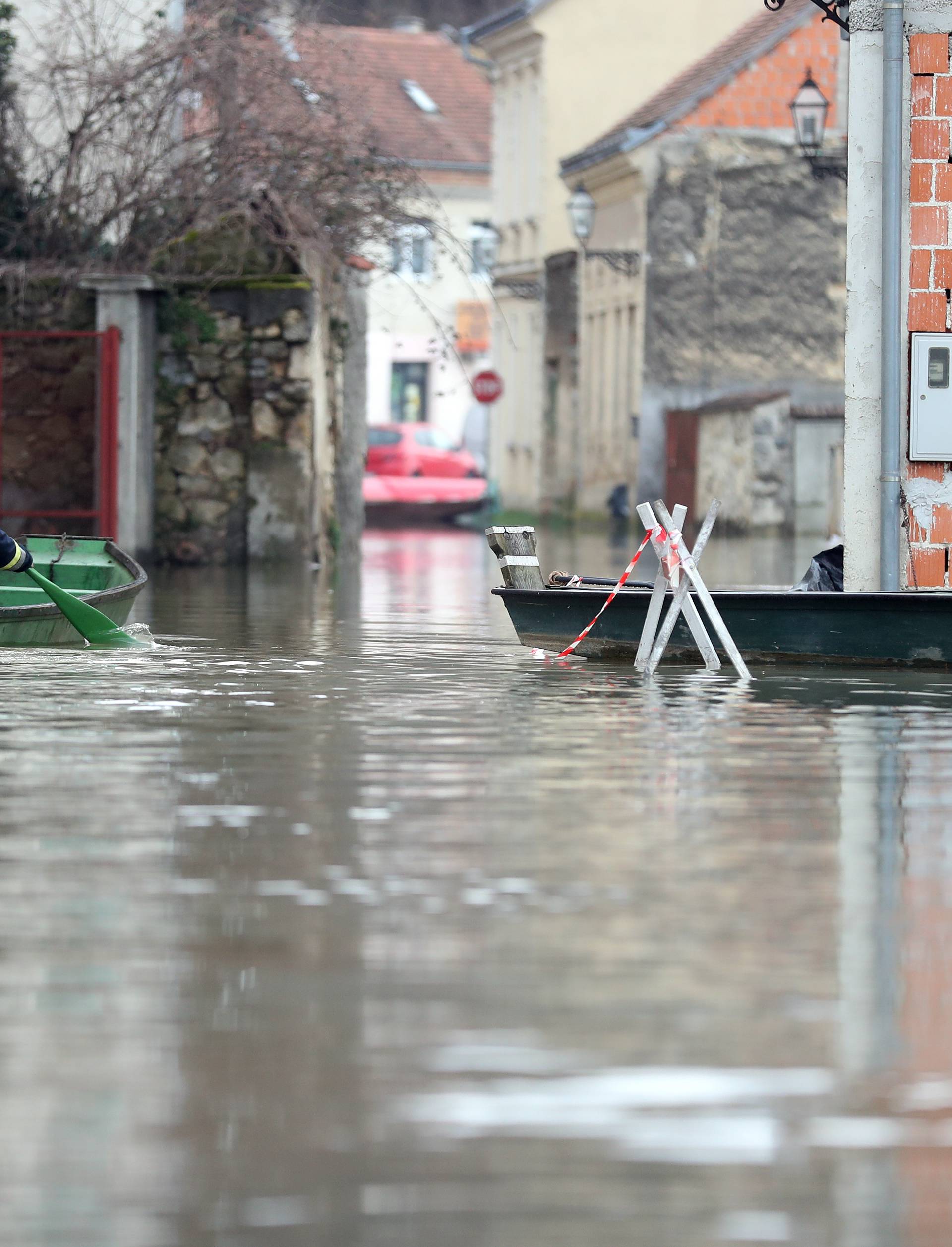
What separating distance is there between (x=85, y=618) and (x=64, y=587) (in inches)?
99.0

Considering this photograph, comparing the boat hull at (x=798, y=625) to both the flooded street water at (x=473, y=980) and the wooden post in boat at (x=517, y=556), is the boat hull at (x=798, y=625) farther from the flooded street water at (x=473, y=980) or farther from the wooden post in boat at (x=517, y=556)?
the flooded street water at (x=473, y=980)

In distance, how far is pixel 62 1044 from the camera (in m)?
5.43

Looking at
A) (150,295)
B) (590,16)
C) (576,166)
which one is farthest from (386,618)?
(590,16)

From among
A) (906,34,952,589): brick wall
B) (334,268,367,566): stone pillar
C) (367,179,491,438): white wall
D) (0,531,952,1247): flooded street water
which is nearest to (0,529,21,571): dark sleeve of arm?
(0,531,952,1247): flooded street water

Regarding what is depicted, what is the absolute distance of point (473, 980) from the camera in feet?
19.9

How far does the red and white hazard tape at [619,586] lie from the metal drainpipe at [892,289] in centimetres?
155

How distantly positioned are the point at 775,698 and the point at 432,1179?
9.03m

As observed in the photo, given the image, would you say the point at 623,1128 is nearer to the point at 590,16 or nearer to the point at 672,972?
the point at 672,972

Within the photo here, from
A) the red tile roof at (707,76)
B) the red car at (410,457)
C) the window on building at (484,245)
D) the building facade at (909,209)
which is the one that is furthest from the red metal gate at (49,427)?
the red car at (410,457)

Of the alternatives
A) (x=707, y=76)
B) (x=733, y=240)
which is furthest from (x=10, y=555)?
(x=707, y=76)

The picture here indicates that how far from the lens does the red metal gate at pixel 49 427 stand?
A: 1069 inches

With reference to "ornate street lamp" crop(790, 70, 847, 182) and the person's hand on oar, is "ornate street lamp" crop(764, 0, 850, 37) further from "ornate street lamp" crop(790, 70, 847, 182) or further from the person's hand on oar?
"ornate street lamp" crop(790, 70, 847, 182)

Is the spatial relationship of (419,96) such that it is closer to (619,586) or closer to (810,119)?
(810,119)

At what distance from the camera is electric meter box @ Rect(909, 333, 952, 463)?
1609 cm
